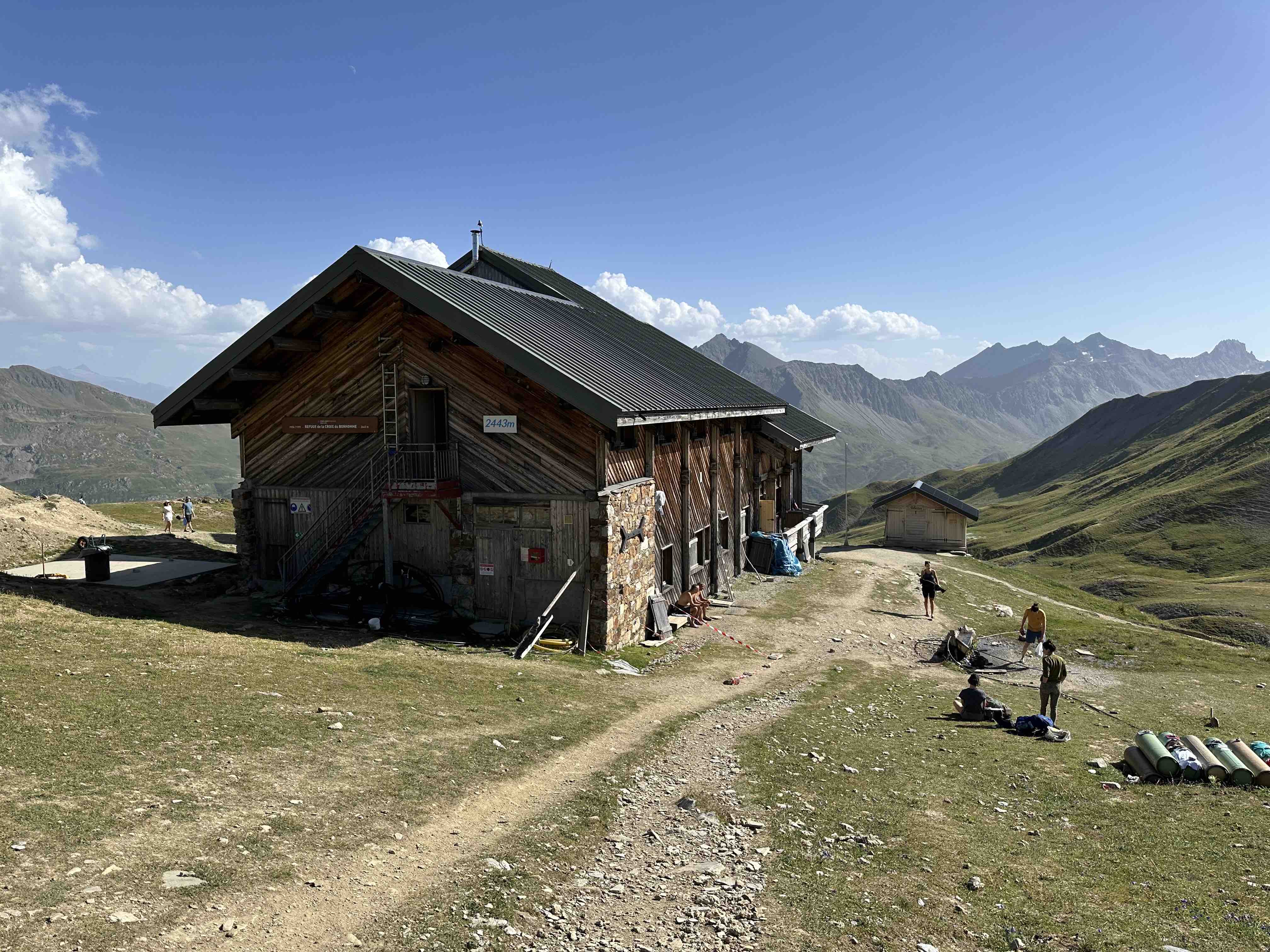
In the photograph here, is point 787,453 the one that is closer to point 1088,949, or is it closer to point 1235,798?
point 1235,798

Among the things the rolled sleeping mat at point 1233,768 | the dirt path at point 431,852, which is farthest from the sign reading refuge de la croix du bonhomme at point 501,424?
the rolled sleeping mat at point 1233,768

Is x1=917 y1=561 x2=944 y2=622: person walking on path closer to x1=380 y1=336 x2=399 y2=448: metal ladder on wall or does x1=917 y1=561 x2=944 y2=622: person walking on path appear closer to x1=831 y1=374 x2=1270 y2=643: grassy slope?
x1=831 y1=374 x2=1270 y2=643: grassy slope

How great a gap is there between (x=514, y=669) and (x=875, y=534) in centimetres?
8513

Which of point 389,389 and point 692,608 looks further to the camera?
point 692,608

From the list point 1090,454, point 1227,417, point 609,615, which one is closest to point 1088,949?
point 609,615

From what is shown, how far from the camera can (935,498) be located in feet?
159

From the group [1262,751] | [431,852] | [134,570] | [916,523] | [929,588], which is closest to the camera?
[431,852]

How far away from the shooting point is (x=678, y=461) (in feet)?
87.6

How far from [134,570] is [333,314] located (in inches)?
430

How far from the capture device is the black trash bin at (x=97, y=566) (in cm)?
2248

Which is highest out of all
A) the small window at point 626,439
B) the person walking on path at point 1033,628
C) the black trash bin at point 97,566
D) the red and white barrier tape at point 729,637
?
the small window at point 626,439

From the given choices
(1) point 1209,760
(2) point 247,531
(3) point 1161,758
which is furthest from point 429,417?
(1) point 1209,760

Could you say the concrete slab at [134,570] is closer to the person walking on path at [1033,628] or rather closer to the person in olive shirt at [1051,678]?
the person in olive shirt at [1051,678]

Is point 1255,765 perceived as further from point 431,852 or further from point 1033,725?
point 431,852
